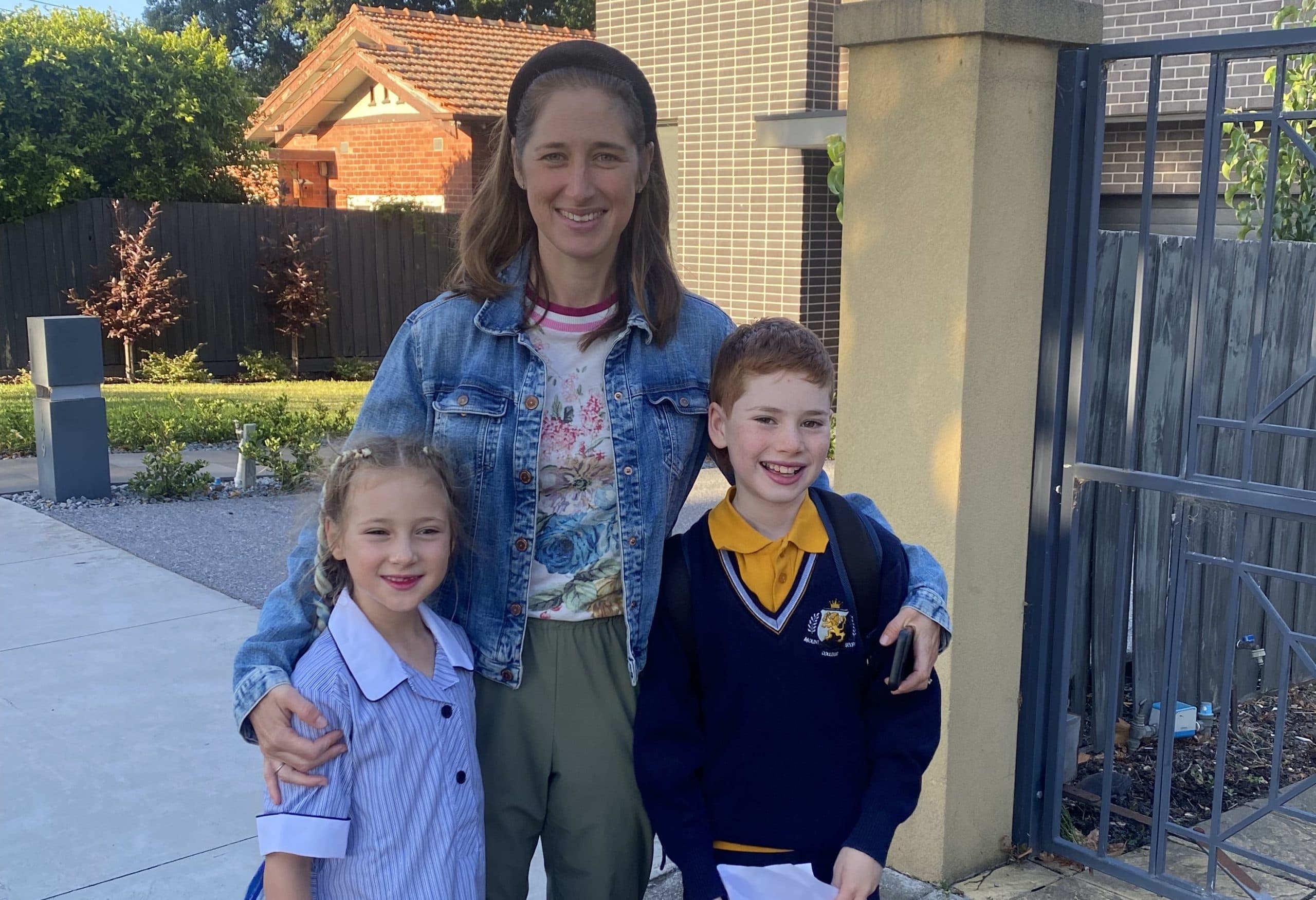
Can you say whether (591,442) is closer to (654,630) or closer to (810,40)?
(654,630)

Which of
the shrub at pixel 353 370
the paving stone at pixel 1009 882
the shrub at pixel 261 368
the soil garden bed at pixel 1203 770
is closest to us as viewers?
the paving stone at pixel 1009 882

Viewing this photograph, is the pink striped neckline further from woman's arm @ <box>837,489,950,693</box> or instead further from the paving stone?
the paving stone

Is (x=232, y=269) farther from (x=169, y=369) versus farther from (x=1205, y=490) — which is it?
(x=1205, y=490)

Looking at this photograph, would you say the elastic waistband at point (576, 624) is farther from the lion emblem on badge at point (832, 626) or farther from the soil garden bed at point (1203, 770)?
the soil garden bed at point (1203, 770)

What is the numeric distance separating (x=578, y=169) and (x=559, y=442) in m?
0.46

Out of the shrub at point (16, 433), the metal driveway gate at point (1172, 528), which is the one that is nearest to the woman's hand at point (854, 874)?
the metal driveway gate at point (1172, 528)

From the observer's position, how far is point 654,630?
81.4 inches

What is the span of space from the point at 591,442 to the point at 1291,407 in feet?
11.9

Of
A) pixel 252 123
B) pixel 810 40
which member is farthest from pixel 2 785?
pixel 252 123

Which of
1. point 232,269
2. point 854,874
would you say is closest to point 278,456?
point 854,874

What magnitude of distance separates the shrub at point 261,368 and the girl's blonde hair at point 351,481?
14416mm

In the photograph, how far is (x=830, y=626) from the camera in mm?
2002

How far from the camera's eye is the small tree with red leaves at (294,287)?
15883 millimetres

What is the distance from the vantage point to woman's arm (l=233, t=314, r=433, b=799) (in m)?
1.87
